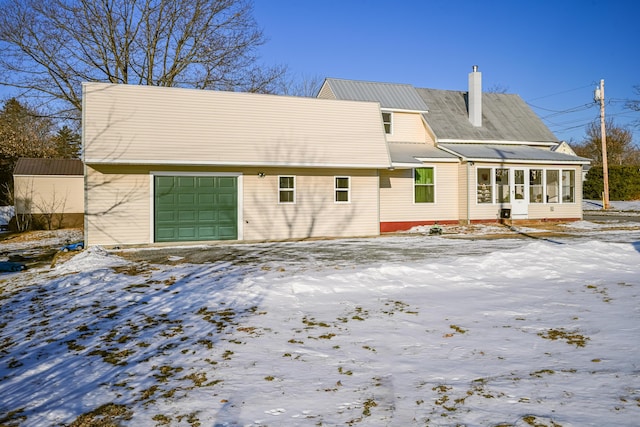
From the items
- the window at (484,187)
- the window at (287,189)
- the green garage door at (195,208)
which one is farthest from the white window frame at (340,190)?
the window at (484,187)

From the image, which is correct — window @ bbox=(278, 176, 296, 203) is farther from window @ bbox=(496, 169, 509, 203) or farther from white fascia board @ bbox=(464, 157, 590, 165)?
window @ bbox=(496, 169, 509, 203)

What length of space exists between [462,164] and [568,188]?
5829 mm

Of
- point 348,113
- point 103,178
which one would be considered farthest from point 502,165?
point 103,178

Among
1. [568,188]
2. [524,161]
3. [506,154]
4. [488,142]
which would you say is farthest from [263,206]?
[568,188]

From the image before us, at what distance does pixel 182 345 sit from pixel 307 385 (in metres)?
1.92

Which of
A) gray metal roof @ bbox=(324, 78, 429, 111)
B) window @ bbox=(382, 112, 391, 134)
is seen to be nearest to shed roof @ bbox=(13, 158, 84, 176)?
gray metal roof @ bbox=(324, 78, 429, 111)

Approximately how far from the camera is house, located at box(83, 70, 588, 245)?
587 inches

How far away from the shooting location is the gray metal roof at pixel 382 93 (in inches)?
903

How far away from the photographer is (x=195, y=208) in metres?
15.7

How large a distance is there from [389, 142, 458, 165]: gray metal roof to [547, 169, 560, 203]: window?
220 inches

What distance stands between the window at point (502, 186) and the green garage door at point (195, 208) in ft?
39.0

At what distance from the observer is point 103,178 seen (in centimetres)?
1466

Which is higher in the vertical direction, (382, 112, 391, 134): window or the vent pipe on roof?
the vent pipe on roof

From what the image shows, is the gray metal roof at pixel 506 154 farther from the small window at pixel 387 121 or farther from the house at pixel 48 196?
the house at pixel 48 196
